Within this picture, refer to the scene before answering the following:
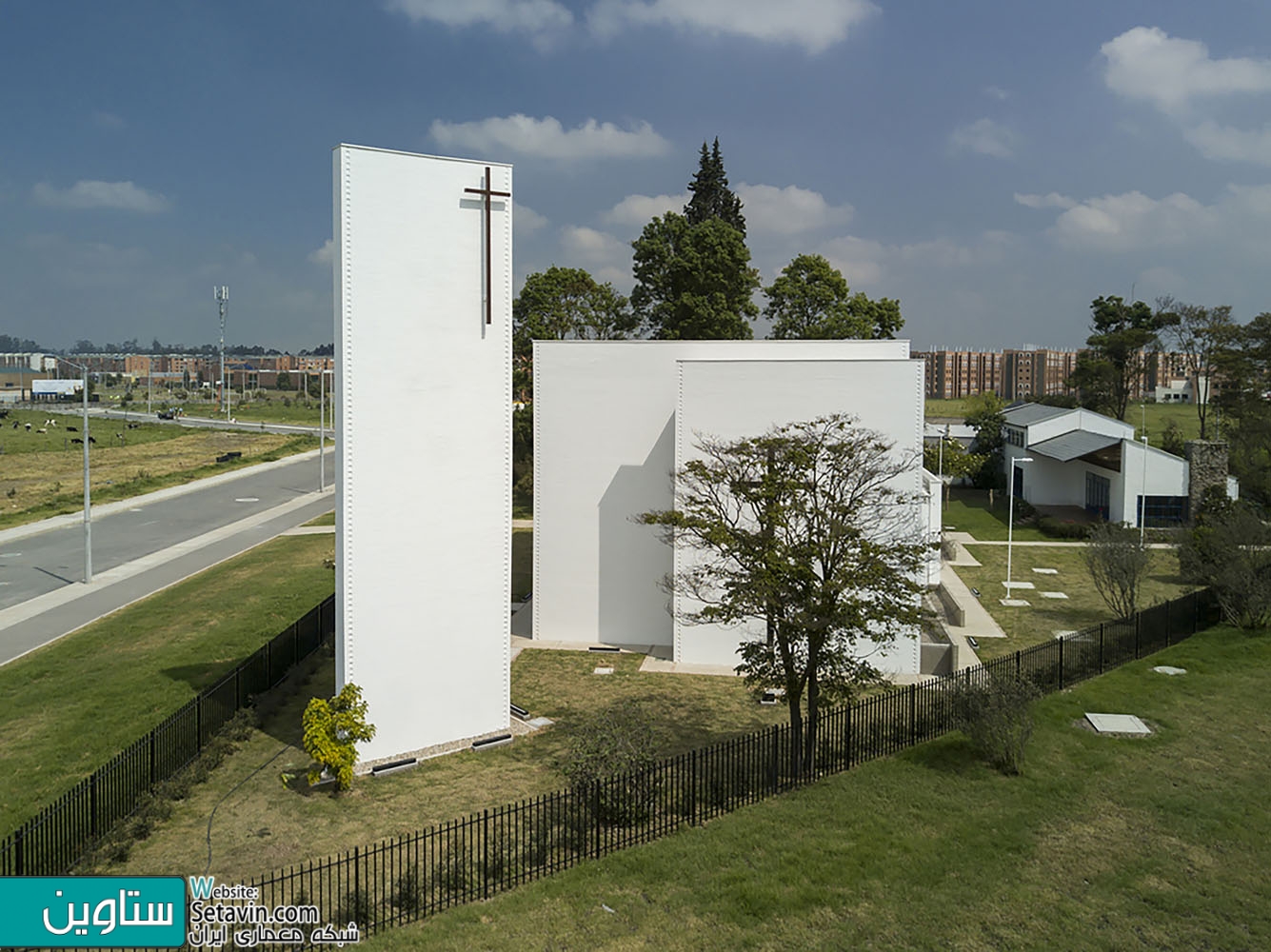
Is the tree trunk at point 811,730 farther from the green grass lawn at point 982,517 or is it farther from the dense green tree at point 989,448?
the dense green tree at point 989,448

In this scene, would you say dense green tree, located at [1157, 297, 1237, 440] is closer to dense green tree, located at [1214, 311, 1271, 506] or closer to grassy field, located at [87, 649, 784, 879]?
dense green tree, located at [1214, 311, 1271, 506]

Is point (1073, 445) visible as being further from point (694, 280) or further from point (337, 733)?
point (337, 733)

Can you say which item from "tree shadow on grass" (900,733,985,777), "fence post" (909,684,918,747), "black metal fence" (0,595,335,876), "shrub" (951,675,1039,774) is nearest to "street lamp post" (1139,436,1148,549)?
"fence post" (909,684,918,747)

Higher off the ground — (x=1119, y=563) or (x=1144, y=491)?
(x=1144, y=491)

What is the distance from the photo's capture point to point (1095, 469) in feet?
147

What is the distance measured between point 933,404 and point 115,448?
282 feet

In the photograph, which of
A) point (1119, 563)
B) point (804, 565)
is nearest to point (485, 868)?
point (804, 565)

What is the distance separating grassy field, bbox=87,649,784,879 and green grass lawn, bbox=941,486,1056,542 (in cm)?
2508

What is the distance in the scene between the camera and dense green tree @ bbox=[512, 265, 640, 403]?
50688 mm

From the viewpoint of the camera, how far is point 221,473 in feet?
202

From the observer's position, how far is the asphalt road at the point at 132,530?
30981 millimetres

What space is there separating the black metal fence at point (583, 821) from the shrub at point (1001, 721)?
111cm

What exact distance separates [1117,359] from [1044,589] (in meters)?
43.4

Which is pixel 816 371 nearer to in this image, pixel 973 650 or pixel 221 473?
pixel 973 650
